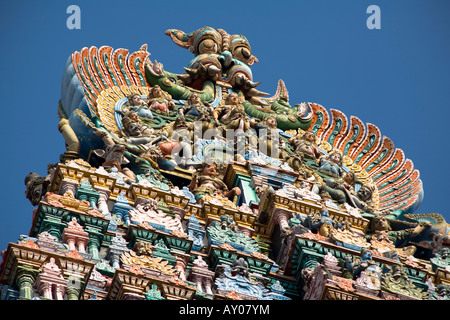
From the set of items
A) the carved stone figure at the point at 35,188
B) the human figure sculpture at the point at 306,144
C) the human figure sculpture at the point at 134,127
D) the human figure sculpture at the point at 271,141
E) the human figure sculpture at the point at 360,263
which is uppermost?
the human figure sculpture at the point at 306,144


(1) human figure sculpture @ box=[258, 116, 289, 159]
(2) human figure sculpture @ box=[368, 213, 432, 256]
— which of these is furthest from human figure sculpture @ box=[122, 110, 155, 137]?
(2) human figure sculpture @ box=[368, 213, 432, 256]

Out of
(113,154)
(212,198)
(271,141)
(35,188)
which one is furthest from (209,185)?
(271,141)

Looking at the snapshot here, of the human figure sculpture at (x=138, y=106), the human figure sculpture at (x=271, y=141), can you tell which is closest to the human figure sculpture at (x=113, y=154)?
the human figure sculpture at (x=138, y=106)

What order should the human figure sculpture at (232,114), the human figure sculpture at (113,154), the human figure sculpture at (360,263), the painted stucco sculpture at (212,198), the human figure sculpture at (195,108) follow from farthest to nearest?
the human figure sculpture at (195,108) < the human figure sculpture at (232,114) < the human figure sculpture at (113,154) < the human figure sculpture at (360,263) < the painted stucco sculpture at (212,198)

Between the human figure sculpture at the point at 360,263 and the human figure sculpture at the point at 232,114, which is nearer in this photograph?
the human figure sculpture at the point at 360,263

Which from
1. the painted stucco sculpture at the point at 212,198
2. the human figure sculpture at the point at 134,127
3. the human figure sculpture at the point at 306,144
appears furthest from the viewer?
the human figure sculpture at the point at 306,144

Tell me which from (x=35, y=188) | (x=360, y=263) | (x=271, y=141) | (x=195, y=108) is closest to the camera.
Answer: (x=360, y=263)

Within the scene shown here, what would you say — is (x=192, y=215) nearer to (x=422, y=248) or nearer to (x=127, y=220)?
(x=127, y=220)

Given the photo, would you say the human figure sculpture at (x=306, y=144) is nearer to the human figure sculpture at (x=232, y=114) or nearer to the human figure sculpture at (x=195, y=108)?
the human figure sculpture at (x=232, y=114)

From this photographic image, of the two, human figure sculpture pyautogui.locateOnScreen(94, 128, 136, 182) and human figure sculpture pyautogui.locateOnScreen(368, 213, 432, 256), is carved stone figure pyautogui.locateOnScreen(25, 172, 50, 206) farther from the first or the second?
human figure sculpture pyautogui.locateOnScreen(368, 213, 432, 256)

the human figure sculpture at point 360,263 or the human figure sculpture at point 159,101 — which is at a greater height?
the human figure sculpture at point 159,101

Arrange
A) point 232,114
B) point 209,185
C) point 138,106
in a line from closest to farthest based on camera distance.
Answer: point 209,185
point 138,106
point 232,114

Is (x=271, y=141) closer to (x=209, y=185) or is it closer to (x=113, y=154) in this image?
(x=209, y=185)
